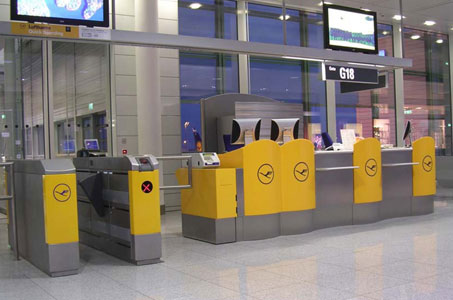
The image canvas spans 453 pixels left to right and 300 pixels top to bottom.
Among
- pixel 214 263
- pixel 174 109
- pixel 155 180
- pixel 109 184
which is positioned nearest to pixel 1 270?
pixel 109 184

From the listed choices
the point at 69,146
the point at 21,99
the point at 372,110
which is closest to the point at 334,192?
the point at 69,146

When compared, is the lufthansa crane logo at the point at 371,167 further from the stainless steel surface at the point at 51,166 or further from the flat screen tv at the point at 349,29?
the stainless steel surface at the point at 51,166

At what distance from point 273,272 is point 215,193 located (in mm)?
1593

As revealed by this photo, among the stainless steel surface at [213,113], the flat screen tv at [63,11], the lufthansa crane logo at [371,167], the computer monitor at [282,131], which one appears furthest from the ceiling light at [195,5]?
the lufthansa crane logo at [371,167]

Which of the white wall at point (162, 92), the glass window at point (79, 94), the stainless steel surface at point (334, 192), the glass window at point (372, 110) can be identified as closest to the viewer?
the stainless steel surface at point (334, 192)

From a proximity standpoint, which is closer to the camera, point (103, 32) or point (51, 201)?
point (51, 201)

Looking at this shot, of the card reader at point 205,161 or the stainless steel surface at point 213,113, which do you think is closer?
the card reader at point 205,161

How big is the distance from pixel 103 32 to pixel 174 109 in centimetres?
384

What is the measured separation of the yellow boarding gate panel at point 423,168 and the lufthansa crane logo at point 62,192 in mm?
5298

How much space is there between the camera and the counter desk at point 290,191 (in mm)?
5867

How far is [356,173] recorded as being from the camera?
693cm

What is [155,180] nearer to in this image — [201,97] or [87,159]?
[87,159]

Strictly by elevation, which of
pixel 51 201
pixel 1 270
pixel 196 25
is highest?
pixel 196 25

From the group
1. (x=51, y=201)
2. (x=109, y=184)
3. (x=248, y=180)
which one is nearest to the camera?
(x=51, y=201)
